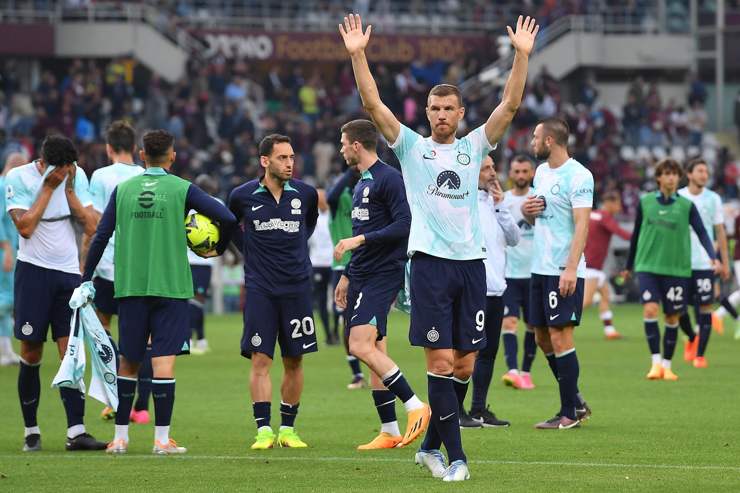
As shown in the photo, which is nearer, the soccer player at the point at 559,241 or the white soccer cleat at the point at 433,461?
the white soccer cleat at the point at 433,461

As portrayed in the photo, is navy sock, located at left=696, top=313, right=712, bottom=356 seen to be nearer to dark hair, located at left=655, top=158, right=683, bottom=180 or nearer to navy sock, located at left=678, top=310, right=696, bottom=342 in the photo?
navy sock, located at left=678, top=310, right=696, bottom=342

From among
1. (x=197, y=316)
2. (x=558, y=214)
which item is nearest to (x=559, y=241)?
(x=558, y=214)

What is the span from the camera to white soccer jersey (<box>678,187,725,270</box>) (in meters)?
18.5

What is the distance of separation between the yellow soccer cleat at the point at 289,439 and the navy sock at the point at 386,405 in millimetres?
636

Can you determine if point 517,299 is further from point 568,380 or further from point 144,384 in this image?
point 144,384

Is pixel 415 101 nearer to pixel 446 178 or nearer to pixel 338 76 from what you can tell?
pixel 338 76

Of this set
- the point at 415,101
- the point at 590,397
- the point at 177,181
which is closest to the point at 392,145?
the point at 177,181

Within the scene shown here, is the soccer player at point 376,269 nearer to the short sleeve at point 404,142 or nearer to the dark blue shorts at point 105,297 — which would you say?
the short sleeve at point 404,142

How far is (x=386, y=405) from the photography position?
11.5 meters

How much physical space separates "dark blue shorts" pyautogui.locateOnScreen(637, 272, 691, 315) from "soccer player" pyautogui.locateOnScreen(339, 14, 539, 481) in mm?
8288

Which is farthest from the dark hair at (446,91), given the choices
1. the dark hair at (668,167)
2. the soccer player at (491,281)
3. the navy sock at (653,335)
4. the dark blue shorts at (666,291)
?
the navy sock at (653,335)

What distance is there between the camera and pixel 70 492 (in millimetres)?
9141

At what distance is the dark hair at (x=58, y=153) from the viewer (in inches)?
448

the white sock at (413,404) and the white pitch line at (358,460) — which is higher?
the white sock at (413,404)
